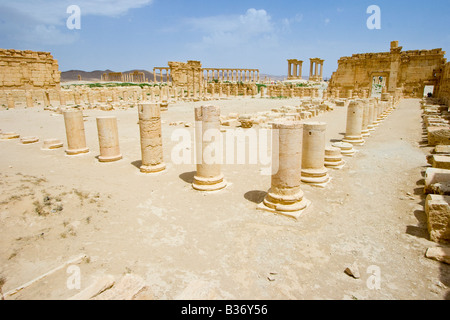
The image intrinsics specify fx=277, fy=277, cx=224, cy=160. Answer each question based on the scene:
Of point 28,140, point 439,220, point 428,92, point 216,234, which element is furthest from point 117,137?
point 428,92

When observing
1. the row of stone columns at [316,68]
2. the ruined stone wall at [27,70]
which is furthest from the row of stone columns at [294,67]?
the ruined stone wall at [27,70]

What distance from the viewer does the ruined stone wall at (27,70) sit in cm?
2883

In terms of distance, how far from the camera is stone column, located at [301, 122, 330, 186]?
7.73 metres

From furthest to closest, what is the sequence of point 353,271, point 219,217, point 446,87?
point 446,87 → point 219,217 → point 353,271

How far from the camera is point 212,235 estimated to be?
5203mm

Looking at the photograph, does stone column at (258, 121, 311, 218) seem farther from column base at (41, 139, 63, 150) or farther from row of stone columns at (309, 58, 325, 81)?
row of stone columns at (309, 58, 325, 81)

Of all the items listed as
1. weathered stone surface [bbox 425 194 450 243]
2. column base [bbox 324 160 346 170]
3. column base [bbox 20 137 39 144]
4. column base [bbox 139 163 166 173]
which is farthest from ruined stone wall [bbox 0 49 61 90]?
weathered stone surface [bbox 425 194 450 243]

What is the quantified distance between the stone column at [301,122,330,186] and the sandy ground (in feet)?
1.37

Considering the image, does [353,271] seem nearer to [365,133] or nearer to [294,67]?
[365,133]

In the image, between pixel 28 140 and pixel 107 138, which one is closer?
pixel 107 138

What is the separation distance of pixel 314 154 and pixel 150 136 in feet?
15.9

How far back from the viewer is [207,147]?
7.23m
